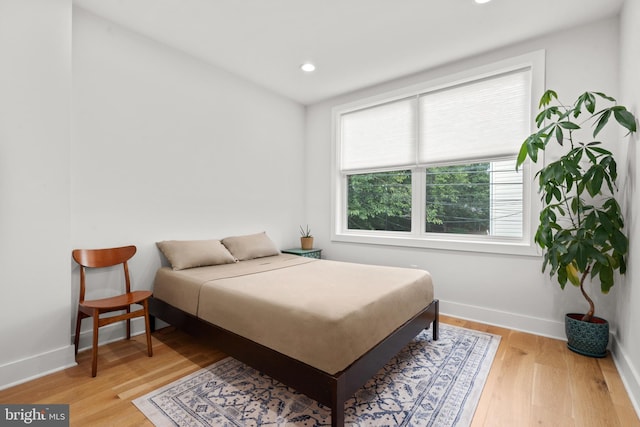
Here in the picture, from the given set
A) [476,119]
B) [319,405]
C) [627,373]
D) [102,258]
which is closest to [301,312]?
[319,405]

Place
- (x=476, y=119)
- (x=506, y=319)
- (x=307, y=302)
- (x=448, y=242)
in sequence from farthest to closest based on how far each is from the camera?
1. (x=448, y=242)
2. (x=476, y=119)
3. (x=506, y=319)
4. (x=307, y=302)

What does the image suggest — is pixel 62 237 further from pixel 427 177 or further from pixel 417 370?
pixel 427 177

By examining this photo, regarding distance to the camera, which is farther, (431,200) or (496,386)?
(431,200)

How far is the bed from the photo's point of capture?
1.60 meters

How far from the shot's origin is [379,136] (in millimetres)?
4051

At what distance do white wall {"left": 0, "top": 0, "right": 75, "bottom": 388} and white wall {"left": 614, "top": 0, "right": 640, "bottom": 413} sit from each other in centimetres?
383

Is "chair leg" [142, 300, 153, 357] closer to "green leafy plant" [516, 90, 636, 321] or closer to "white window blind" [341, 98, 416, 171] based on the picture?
"white window blind" [341, 98, 416, 171]

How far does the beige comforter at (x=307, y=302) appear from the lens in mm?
1630

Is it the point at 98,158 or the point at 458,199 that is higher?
the point at 98,158

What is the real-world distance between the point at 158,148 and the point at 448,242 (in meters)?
3.20

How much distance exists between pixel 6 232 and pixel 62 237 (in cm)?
30

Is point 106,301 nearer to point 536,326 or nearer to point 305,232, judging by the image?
point 305,232

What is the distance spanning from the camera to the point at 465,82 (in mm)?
3316

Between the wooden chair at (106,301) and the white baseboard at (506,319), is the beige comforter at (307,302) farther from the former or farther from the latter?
the white baseboard at (506,319)
